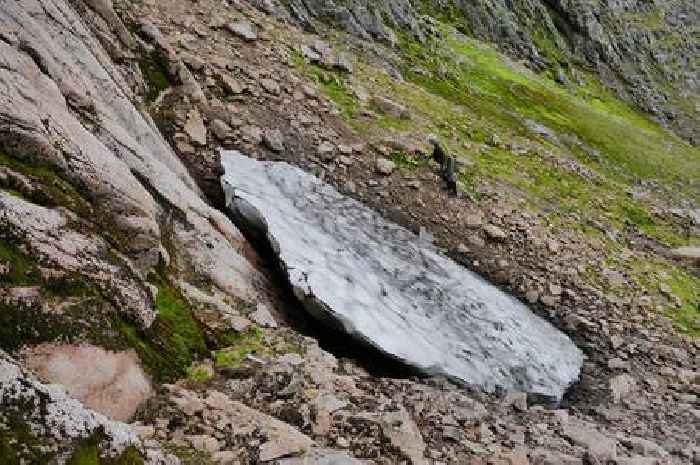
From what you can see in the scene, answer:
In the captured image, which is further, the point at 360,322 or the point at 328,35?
the point at 328,35

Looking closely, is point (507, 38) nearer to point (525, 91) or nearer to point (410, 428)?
point (525, 91)

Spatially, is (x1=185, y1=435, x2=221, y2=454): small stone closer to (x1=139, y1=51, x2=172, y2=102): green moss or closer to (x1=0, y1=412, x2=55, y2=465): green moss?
(x1=0, y1=412, x2=55, y2=465): green moss

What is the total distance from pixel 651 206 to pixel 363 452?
70.0ft

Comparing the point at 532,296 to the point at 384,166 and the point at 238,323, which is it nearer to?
the point at 384,166

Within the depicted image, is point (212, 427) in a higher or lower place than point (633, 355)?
higher

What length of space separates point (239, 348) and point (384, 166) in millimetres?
9487

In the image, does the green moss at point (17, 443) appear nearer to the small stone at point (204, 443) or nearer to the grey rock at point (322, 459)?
the small stone at point (204, 443)

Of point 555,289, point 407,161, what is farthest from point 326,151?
point 555,289

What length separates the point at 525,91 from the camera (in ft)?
139

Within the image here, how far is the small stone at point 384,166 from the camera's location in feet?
61.6

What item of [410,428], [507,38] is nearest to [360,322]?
[410,428]

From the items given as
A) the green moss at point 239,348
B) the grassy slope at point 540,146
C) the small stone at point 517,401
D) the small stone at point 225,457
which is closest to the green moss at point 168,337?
the green moss at point 239,348

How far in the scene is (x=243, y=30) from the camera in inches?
837

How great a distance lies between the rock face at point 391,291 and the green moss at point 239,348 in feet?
5.60
